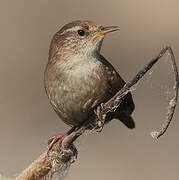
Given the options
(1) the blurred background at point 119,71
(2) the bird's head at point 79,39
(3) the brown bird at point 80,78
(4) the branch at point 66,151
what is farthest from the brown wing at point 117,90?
(1) the blurred background at point 119,71

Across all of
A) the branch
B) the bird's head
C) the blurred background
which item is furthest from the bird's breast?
the blurred background

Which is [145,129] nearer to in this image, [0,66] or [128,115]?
[0,66]

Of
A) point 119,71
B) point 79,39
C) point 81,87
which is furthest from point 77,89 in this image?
point 119,71

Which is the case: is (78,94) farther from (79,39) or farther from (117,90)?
(79,39)

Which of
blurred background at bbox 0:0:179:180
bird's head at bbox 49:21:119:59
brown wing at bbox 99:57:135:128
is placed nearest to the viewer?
brown wing at bbox 99:57:135:128

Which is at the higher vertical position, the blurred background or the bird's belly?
the blurred background

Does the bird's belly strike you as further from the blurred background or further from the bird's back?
the blurred background

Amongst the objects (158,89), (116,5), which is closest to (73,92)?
(158,89)
